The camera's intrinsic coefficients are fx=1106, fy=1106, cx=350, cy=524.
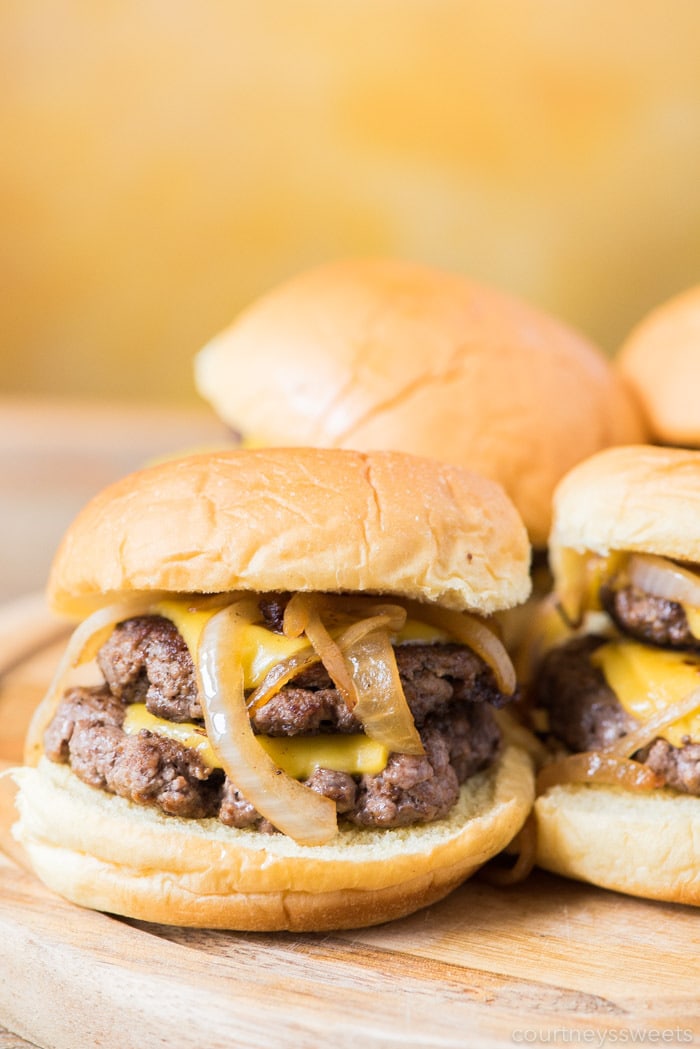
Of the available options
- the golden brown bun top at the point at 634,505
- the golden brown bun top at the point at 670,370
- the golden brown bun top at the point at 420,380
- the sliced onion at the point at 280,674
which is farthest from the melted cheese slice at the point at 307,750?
the golden brown bun top at the point at 670,370

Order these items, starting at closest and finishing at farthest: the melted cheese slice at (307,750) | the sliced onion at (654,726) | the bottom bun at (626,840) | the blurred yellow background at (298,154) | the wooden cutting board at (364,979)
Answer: the wooden cutting board at (364,979) < the melted cheese slice at (307,750) < the bottom bun at (626,840) < the sliced onion at (654,726) < the blurred yellow background at (298,154)

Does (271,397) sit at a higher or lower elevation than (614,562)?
higher

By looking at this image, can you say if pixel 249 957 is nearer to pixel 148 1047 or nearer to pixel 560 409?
pixel 148 1047

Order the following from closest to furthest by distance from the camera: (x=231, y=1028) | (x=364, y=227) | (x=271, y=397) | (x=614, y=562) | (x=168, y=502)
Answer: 1. (x=231, y=1028)
2. (x=168, y=502)
3. (x=614, y=562)
4. (x=271, y=397)
5. (x=364, y=227)

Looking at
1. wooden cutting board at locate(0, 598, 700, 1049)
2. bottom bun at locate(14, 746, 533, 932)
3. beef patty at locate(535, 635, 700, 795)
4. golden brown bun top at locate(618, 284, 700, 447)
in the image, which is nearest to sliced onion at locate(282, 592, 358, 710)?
bottom bun at locate(14, 746, 533, 932)

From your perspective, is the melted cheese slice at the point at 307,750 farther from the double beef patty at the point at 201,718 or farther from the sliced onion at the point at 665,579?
the sliced onion at the point at 665,579

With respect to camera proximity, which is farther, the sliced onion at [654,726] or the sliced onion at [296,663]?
the sliced onion at [654,726]

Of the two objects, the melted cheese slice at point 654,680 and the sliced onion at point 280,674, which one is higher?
the sliced onion at point 280,674

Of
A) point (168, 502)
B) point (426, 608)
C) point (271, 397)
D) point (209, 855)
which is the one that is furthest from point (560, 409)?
point (209, 855)
